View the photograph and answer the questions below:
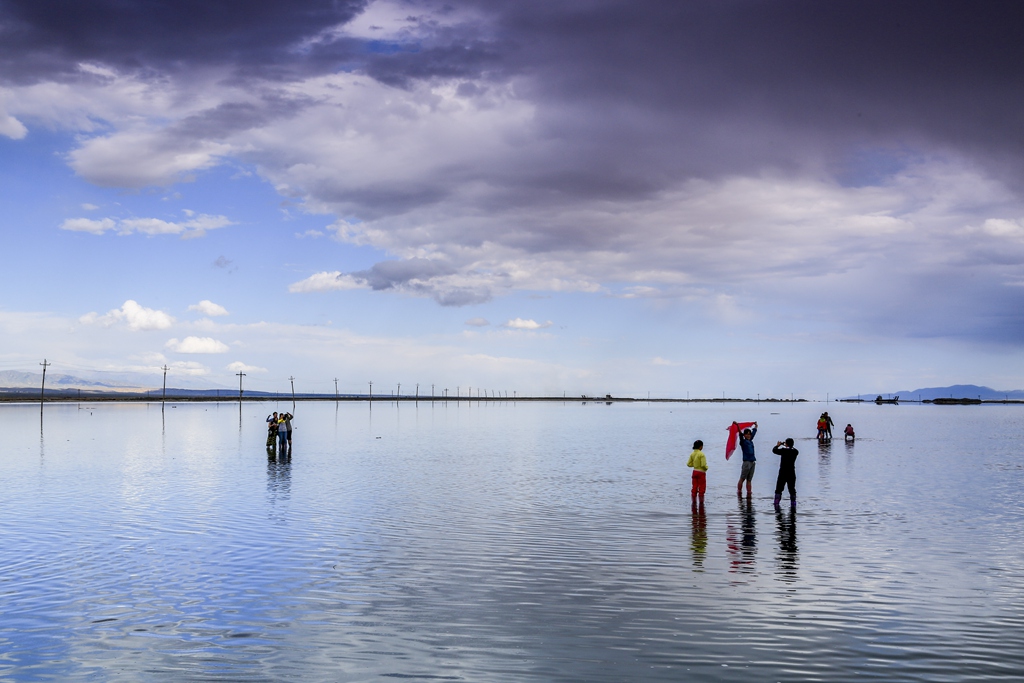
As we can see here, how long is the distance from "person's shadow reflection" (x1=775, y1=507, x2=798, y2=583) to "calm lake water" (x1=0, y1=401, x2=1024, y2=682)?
10 cm

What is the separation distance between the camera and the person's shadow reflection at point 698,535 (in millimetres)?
17172

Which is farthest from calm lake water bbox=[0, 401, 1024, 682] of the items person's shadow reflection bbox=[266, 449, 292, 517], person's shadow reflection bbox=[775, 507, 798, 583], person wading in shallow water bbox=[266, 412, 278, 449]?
person wading in shallow water bbox=[266, 412, 278, 449]

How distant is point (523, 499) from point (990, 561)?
14.8 metres

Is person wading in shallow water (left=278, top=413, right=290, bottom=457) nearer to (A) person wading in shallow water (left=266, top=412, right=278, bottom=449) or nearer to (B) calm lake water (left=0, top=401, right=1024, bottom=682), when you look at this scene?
(A) person wading in shallow water (left=266, top=412, right=278, bottom=449)

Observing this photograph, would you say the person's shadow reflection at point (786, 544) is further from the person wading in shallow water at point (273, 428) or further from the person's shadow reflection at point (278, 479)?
the person wading in shallow water at point (273, 428)

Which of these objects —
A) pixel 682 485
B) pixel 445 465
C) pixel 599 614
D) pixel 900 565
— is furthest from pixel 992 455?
pixel 599 614

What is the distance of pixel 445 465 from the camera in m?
41.6

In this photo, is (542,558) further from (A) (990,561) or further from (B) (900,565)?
(A) (990,561)

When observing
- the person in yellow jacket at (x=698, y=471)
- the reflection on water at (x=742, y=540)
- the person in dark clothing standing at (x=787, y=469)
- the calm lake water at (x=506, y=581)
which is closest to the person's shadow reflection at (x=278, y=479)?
the calm lake water at (x=506, y=581)

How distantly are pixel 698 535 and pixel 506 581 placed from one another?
7.15m

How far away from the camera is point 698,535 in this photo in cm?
2019

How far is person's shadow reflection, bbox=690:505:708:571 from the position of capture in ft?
56.3

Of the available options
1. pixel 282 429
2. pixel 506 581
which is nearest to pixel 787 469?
pixel 506 581

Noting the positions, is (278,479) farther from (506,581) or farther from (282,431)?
(506,581)
